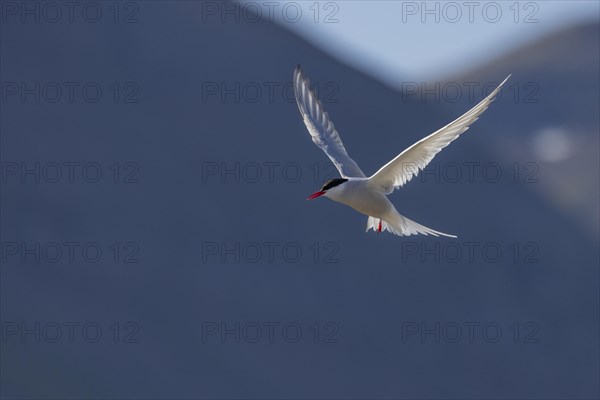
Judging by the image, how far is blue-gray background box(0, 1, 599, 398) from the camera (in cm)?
3259

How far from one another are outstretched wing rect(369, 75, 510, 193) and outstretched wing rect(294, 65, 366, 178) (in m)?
1.36

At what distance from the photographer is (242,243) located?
37406mm

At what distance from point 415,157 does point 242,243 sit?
82.1 ft

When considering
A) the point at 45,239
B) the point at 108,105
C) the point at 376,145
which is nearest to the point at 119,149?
the point at 108,105

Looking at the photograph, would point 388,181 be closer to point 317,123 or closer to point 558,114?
point 317,123

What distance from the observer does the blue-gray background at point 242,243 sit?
32594mm

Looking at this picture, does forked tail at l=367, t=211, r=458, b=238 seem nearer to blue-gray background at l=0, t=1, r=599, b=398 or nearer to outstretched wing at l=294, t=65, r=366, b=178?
outstretched wing at l=294, t=65, r=366, b=178

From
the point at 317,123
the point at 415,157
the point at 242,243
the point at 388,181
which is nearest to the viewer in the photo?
the point at 415,157

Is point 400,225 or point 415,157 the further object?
point 400,225

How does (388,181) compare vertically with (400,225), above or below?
above

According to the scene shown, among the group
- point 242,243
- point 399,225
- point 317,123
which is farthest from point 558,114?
point 399,225

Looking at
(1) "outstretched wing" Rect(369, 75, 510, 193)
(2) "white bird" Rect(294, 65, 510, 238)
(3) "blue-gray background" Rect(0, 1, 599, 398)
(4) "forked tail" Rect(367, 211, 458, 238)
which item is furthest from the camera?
(3) "blue-gray background" Rect(0, 1, 599, 398)

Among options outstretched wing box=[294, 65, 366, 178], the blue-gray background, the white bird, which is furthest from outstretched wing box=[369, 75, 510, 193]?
the blue-gray background

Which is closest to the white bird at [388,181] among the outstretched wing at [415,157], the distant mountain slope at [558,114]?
the outstretched wing at [415,157]
